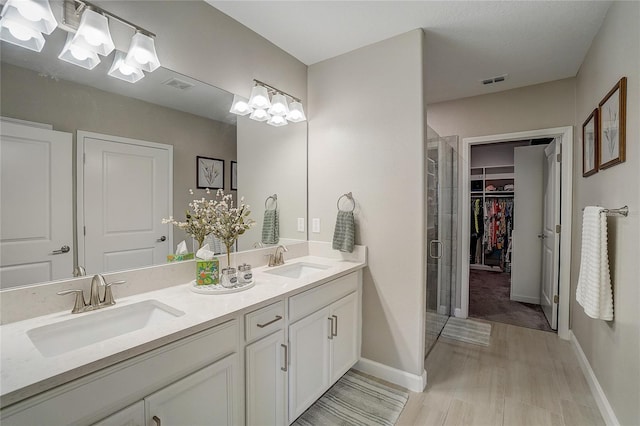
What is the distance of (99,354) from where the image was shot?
93cm

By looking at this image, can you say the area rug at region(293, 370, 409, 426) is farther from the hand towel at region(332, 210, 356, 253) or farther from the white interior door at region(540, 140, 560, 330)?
the white interior door at region(540, 140, 560, 330)

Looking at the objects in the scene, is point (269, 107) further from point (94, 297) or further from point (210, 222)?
point (94, 297)

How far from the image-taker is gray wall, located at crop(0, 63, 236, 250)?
1209 millimetres

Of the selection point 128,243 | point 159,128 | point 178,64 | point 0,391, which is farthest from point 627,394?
point 178,64

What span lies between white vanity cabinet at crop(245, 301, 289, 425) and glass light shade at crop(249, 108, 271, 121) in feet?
4.57

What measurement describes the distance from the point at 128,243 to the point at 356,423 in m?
1.68

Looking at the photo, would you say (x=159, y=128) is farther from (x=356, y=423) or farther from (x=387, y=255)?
(x=356, y=423)

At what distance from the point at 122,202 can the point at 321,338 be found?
4.53ft

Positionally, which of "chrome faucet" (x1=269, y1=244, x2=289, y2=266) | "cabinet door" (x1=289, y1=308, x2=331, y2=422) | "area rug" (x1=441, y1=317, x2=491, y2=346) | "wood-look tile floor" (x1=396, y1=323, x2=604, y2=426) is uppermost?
"chrome faucet" (x1=269, y1=244, x2=289, y2=266)

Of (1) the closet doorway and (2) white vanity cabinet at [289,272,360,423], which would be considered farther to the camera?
(1) the closet doorway

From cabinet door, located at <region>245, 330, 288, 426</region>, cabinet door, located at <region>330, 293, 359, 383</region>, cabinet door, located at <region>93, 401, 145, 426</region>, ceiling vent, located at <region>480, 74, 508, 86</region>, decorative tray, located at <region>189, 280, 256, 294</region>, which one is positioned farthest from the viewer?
ceiling vent, located at <region>480, 74, 508, 86</region>

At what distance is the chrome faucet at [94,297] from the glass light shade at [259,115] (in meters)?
1.42

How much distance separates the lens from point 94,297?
1.30 metres

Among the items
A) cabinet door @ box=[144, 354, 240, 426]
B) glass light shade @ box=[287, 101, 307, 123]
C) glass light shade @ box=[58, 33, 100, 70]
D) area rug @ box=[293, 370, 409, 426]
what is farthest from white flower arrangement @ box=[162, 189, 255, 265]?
area rug @ box=[293, 370, 409, 426]
